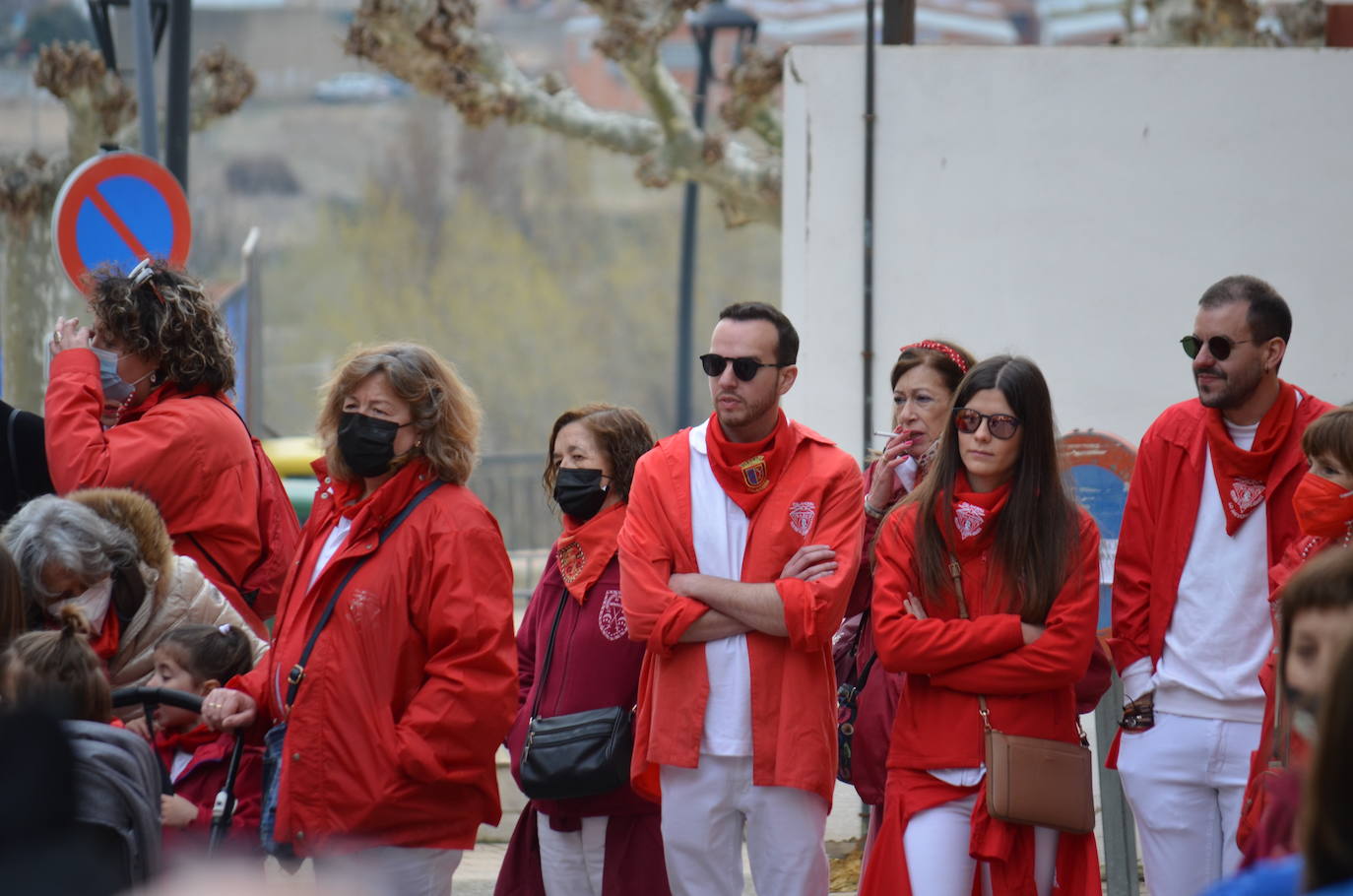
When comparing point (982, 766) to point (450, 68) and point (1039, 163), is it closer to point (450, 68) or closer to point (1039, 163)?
point (1039, 163)

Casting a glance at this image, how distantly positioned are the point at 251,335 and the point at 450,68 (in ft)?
12.1

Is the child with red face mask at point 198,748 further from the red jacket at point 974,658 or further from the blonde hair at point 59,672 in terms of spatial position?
the red jacket at point 974,658

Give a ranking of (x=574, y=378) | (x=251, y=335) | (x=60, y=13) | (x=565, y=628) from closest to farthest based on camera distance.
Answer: (x=565, y=628) → (x=251, y=335) → (x=60, y=13) → (x=574, y=378)

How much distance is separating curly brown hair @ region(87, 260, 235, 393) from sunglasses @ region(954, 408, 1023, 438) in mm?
2310

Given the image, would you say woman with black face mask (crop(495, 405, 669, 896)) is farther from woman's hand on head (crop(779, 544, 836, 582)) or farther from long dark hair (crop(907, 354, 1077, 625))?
long dark hair (crop(907, 354, 1077, 625))

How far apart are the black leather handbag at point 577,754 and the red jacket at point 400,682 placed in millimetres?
325

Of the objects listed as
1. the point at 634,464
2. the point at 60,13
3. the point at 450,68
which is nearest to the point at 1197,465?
the point at 634,464

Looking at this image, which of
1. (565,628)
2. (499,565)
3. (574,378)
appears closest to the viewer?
(499,565)

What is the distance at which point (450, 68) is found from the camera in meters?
12.2

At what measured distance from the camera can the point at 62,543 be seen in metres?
4.24

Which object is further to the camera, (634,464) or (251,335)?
(251,335)

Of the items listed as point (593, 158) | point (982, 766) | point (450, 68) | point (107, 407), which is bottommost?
point (982, 766)

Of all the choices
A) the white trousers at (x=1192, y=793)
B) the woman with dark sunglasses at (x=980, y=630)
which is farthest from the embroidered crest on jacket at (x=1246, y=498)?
the white trousers at (x=1192, y=793)

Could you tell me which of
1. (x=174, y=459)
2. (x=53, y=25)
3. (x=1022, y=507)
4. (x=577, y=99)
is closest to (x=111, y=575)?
(x=174, y=459)
